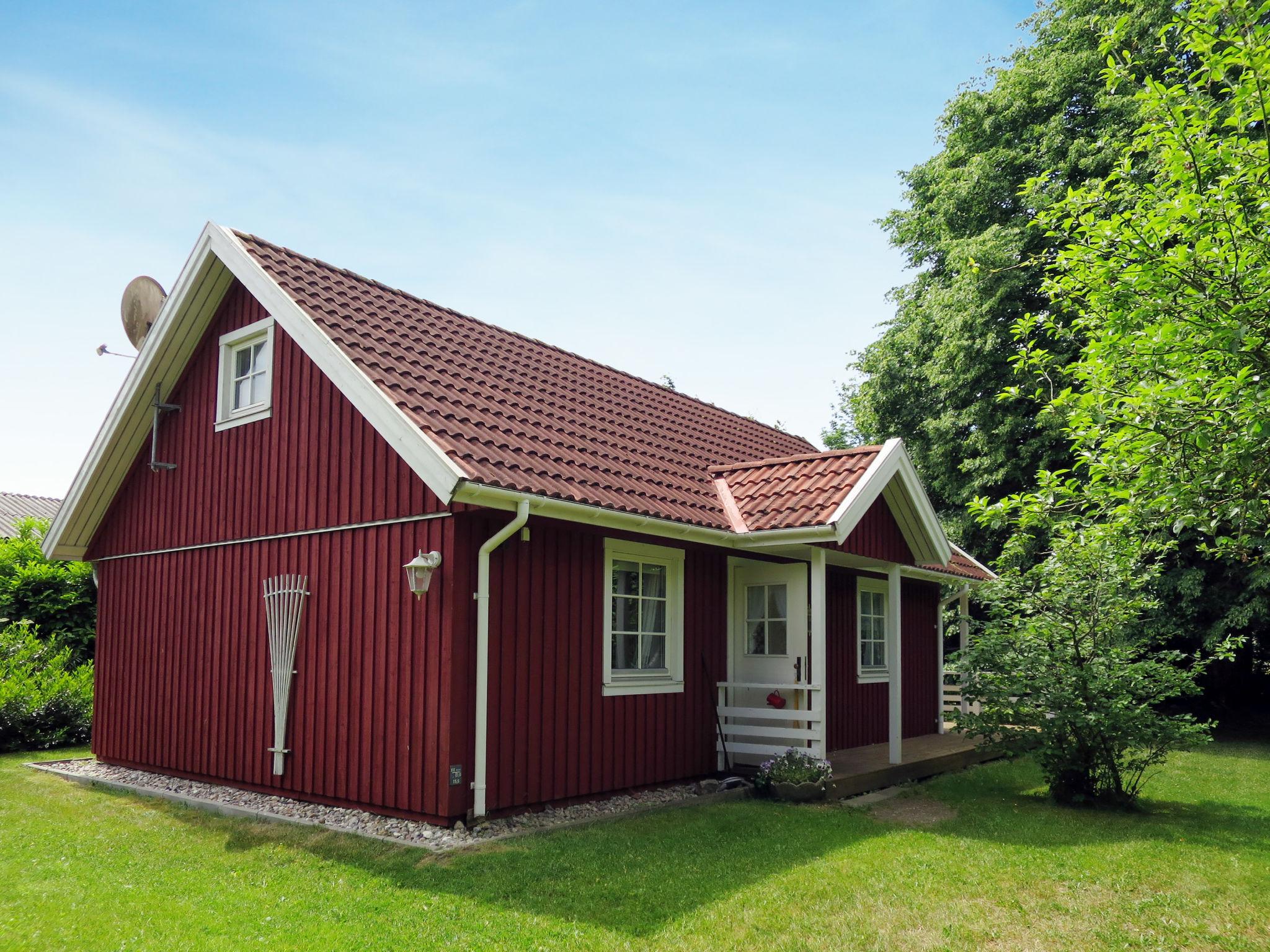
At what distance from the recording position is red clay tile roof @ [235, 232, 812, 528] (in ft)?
27.6

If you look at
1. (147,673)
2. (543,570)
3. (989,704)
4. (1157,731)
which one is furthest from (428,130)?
(1157,731)

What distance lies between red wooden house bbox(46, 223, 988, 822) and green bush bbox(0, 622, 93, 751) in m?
1.75

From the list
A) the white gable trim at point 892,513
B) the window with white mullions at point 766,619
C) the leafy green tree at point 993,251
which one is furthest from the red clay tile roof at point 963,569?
the window with white mullions at point 766,619

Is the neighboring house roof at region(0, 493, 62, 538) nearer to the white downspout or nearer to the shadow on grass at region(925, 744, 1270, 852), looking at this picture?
the white downspout

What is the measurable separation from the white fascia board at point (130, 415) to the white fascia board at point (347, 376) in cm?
45

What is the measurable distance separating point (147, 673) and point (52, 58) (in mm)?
6526

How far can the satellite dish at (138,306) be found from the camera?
42.3ft

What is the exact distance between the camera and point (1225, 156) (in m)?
6.25

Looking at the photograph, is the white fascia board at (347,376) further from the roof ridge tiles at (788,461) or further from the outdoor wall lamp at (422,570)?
the roof ridge tiles at (788,461)

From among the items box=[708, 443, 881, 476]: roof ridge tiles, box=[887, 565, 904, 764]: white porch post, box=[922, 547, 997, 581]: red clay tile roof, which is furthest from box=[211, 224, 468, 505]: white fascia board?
box=[922, 547, 997, 581]: red clay tile roof

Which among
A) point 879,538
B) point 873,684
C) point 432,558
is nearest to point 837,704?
point 873,684

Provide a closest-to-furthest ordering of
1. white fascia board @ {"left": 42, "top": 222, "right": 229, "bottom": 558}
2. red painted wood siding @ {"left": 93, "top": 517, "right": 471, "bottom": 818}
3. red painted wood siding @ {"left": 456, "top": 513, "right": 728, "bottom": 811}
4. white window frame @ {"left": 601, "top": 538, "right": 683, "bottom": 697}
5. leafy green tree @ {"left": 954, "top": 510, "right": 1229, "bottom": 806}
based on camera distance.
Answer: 1. red painted wood siding @ {"left": 93, "top": 517, "right": 471, "bottom": 818}
2. red painted wood siding @ {"left": 456, "top": 513, "right": 728, "bottom": 811}
3. leafy green tree @ {"left": 954, "top": 510, "right": 1229, "bottom": 806}
4. white window frame @ {"left": 601, "top": 538, "right": 683, "bottom": 697}
5. white fascia board @ {"left": 42, "top": 222, "right": 229, "bottom": 558}

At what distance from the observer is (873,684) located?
13664mm

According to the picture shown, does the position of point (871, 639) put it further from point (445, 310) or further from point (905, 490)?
point (445, 310)
